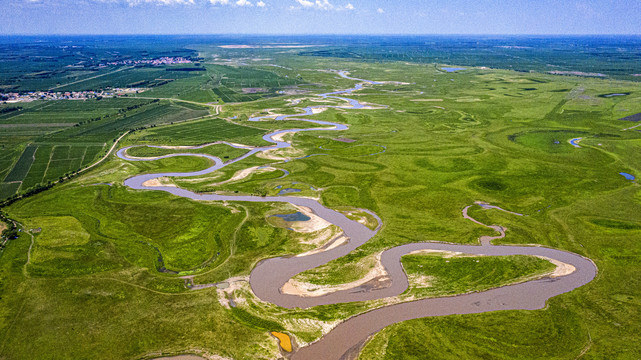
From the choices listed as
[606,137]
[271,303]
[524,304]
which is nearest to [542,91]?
[606,137]

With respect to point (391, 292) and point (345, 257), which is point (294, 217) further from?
point (391, 292)

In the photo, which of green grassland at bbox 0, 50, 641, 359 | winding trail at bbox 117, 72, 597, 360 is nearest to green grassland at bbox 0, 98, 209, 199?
green grassland at bbox 0, 50, 641, 359

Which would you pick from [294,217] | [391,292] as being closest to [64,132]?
[294,217]

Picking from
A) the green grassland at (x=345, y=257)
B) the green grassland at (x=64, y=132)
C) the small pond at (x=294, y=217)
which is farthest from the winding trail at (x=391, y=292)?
the green grassland at (x=64, y=132)

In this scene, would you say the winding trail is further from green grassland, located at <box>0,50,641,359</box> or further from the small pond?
the small pond

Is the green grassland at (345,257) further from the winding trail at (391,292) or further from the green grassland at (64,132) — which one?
the green grassland at (64,132)

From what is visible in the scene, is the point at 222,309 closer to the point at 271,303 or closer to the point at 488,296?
the point at 271,303

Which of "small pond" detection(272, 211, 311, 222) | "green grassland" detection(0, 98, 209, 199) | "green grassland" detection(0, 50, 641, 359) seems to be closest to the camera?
"green grassland" detection(0, 50, 641, 359)

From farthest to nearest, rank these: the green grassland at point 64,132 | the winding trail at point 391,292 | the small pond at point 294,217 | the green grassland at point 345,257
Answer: the green grassland at point 64,132, the small pond at point 294,217, the winding trail at point 391,292, the green grassland at point 345,257
